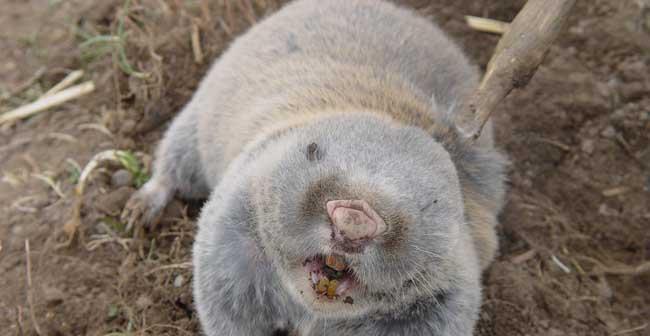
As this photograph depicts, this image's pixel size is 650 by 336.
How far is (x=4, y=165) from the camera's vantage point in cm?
383

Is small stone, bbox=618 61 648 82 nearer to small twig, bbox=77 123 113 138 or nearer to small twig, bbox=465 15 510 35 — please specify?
small twig, bbox=465 15 510 35

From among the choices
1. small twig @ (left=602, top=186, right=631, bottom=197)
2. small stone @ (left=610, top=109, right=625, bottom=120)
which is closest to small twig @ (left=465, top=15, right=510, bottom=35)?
small stone @ (left=610, top=109, right=625, bottom=120)

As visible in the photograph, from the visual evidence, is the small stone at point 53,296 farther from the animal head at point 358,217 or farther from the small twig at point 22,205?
the animal head at point 358,217

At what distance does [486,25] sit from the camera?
4668 mm

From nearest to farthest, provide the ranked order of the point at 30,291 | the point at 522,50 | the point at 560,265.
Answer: the point at 522,50
the point at 30,291
the point at 560,265

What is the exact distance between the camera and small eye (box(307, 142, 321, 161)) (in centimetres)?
238

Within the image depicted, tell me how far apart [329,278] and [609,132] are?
2.60 m

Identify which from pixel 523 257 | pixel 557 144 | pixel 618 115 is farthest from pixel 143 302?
pixel 618 115

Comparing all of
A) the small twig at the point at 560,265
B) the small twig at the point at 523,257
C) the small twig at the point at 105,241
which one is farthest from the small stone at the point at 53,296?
the small twig at the point at 560,265

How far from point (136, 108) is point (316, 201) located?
2366 mm

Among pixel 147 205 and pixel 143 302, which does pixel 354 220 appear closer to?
pixel 143 302

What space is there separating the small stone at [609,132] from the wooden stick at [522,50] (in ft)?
5.02

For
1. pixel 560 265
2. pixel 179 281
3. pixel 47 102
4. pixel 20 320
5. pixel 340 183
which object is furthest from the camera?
pixel 47 102

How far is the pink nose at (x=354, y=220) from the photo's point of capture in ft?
6.52
